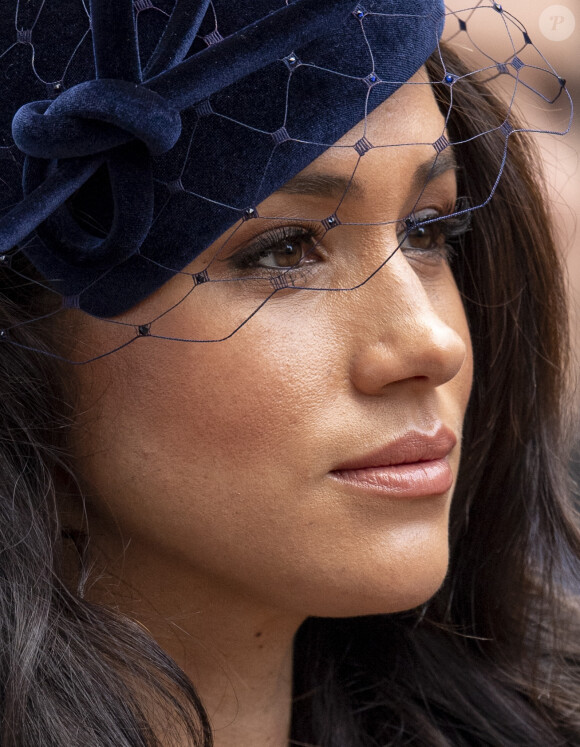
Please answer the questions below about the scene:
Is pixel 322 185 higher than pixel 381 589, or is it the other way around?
pixel 322 185

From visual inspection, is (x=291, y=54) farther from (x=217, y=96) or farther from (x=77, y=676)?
(x=77, y=676)

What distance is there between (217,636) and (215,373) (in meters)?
0.52

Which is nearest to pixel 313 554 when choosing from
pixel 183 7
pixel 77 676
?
pixel 77 676

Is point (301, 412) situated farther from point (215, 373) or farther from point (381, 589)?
point (381, 589)

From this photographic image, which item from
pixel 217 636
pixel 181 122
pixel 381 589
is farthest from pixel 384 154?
pixel 217 636

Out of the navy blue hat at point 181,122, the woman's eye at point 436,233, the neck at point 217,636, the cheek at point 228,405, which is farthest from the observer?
the woman's eye at point 436,233

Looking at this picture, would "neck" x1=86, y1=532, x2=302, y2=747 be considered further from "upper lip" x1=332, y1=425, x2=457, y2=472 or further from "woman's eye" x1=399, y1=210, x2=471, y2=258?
"woman's eye" x1=399, y1=210, x2=471, y2=258

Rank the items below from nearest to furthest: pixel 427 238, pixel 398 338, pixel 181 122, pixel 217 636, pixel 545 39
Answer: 1. pixel 181 122
2. pixel 398 338
3. pixel 217 636
4. pixel 427 238
5. pixel 545 39

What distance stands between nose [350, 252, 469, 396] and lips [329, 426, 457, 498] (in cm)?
9

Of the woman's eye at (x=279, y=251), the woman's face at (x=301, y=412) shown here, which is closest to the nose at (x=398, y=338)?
the woman's face at (x=301, y=412)

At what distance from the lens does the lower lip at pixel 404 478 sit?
148 cm

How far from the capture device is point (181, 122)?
1.34 metres

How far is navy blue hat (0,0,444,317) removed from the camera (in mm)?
1293

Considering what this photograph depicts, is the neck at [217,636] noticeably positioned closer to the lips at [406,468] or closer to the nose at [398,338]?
the lips at [406,468]
